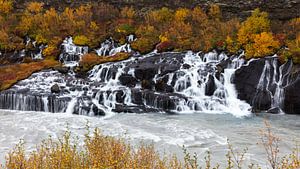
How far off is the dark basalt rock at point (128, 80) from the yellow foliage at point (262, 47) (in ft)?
25.3

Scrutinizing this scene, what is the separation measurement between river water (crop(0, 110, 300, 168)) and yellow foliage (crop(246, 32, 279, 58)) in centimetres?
540

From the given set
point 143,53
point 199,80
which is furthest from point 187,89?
point 143,53

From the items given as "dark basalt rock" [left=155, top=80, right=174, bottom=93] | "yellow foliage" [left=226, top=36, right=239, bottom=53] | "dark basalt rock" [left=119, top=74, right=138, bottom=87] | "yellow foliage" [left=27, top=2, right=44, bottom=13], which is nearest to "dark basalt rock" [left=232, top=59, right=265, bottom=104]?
"yellow foliage" [left=226, top=36, right=239, bottom=53]

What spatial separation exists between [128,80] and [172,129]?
8.01 meters

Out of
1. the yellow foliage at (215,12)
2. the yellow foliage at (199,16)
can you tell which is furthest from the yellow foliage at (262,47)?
the yellow foliage at (215,12)

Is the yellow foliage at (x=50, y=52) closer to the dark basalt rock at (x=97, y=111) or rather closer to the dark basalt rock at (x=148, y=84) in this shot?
the dark basalt rock at (x=148, y=84)

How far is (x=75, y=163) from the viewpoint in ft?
23.7

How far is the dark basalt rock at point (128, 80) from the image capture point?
2512 cm

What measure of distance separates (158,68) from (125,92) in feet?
10.9

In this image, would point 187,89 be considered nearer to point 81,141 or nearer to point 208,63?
point 208,63

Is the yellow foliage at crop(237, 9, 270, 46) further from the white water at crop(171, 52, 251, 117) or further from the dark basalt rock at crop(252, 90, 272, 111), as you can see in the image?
the dark basalt rock at crop(252, 90, 272, 111)

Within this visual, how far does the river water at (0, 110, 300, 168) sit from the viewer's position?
15.3 metres

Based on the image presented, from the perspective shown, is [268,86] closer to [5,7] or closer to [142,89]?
[142,89]

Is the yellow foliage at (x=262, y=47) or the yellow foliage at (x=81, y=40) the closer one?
the yellow foliage at (x=262, y=47)
